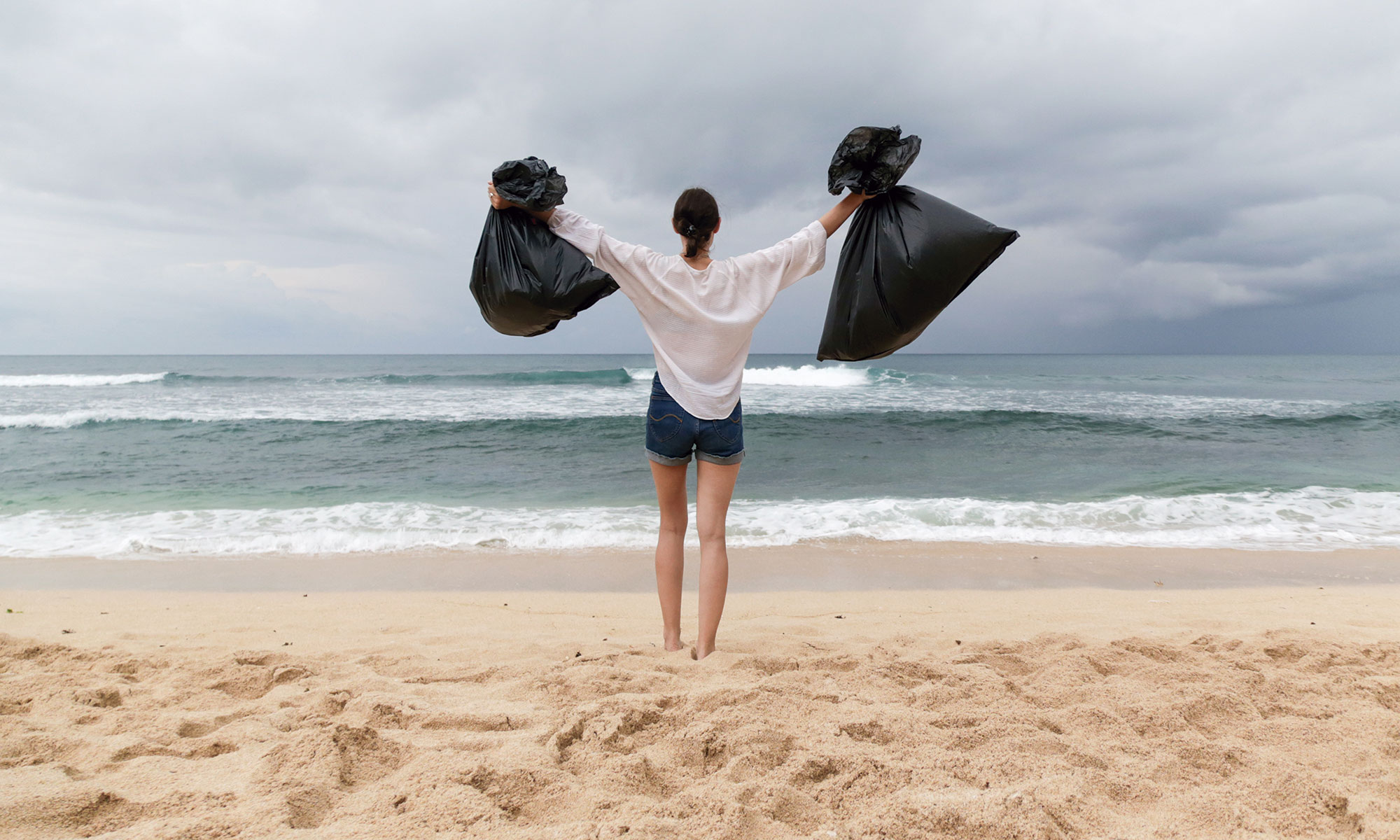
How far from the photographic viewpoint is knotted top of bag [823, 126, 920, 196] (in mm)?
2707

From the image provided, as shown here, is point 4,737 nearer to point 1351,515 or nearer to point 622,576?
point 622,576

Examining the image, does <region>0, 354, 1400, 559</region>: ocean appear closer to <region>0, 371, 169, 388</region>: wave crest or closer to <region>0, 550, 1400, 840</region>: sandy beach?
<region>0, 550, 1400, 840</region>: sandy beach

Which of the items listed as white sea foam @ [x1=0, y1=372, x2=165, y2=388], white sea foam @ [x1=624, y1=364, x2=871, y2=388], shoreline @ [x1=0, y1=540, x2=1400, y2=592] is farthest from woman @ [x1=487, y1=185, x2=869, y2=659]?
white sea foam @ [x1=0, y1=372, x2=165, y2=388]

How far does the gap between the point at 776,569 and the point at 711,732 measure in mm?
3155

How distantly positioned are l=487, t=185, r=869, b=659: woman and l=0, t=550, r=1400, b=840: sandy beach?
77 centimetres

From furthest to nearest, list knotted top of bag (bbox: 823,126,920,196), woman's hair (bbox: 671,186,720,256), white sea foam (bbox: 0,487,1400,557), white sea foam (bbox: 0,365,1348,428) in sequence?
white sea foam (bbox: 0,365,1348,428) → white sea foam (bbox: 0,487,1400,557) → knotted top of bag (bbox: 823,126,920,196) → woman's hair (bbox: 671,186,720,256)

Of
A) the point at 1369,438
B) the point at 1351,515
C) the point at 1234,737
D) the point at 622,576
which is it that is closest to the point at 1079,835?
the point at 1234,737

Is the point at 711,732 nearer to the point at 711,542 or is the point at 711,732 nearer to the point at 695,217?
the point at 711,542

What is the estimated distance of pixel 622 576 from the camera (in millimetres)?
4965

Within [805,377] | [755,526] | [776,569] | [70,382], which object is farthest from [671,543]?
[70,382]

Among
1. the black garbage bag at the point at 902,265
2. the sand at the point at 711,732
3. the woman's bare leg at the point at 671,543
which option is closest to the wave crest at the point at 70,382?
the sand at the point at 711,732

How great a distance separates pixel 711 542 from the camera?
9.23 ft

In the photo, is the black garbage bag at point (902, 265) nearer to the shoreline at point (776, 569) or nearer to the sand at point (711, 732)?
the sand at point (711, 732)

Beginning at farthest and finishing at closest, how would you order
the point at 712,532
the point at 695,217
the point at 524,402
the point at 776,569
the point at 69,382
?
the point at 69,382 < the point at 524,402 < the point at 776,569 < the point at 712,532 < the point at 695,217
